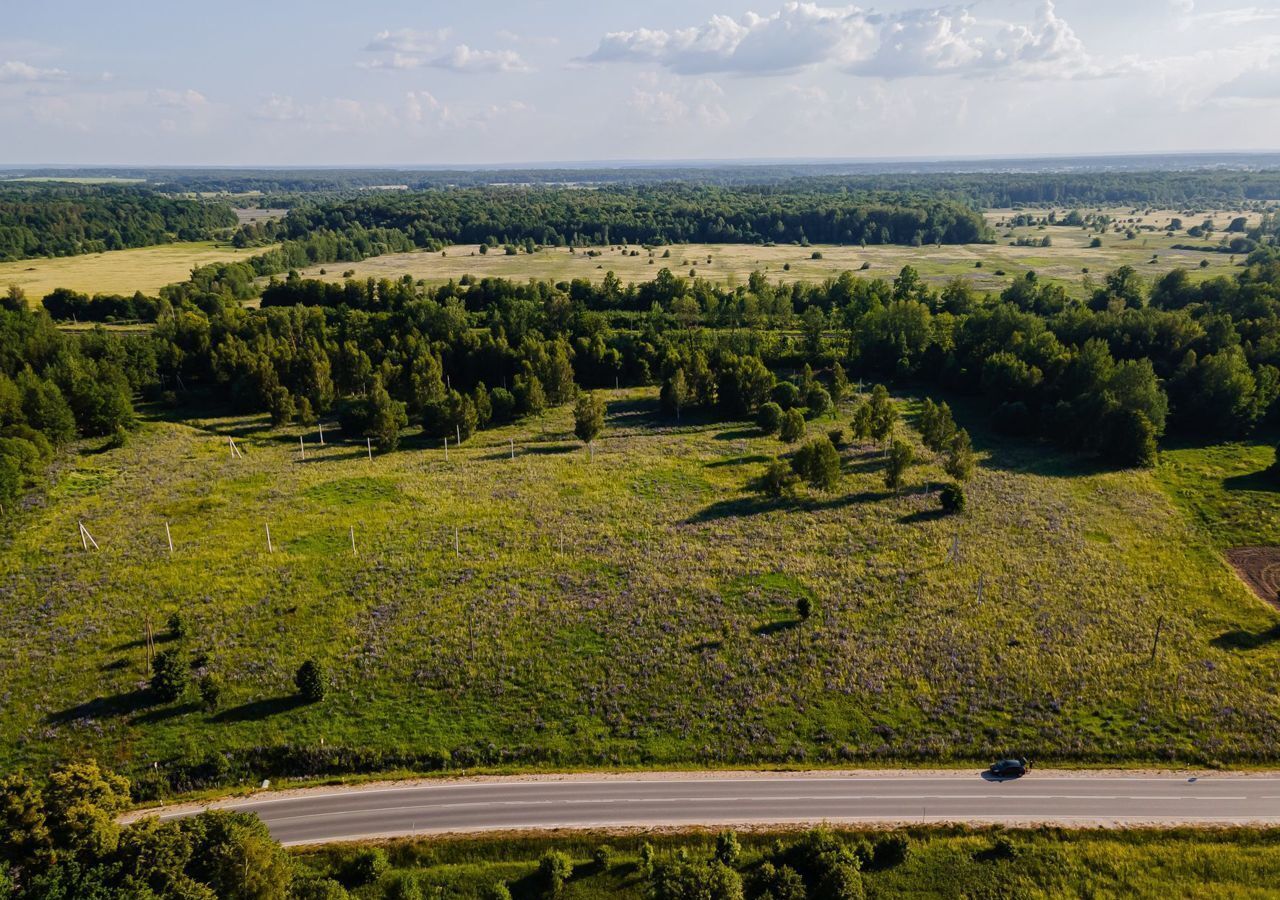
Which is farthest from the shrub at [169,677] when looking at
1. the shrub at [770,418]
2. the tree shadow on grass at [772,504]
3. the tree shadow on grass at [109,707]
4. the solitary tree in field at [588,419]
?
the shrub at [770,418]

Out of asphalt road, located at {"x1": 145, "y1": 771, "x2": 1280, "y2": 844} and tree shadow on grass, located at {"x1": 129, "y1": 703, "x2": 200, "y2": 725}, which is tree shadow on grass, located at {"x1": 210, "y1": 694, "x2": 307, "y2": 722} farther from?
asphalt road, located at {"x1": 145, "y1": 771, "x2": 1280, "y2": 844}

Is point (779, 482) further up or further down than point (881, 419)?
further down

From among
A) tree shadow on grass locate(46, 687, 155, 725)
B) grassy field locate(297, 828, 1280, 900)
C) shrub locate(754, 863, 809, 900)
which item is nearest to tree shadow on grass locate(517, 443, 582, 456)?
tree shadow on grass locate(46, 687, 155, 725)

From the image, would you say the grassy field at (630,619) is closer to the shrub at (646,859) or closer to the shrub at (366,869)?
the shrub at (646,859)

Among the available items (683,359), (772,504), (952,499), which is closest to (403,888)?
(772,504)

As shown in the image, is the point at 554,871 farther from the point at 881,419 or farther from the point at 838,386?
the point at 838,386
